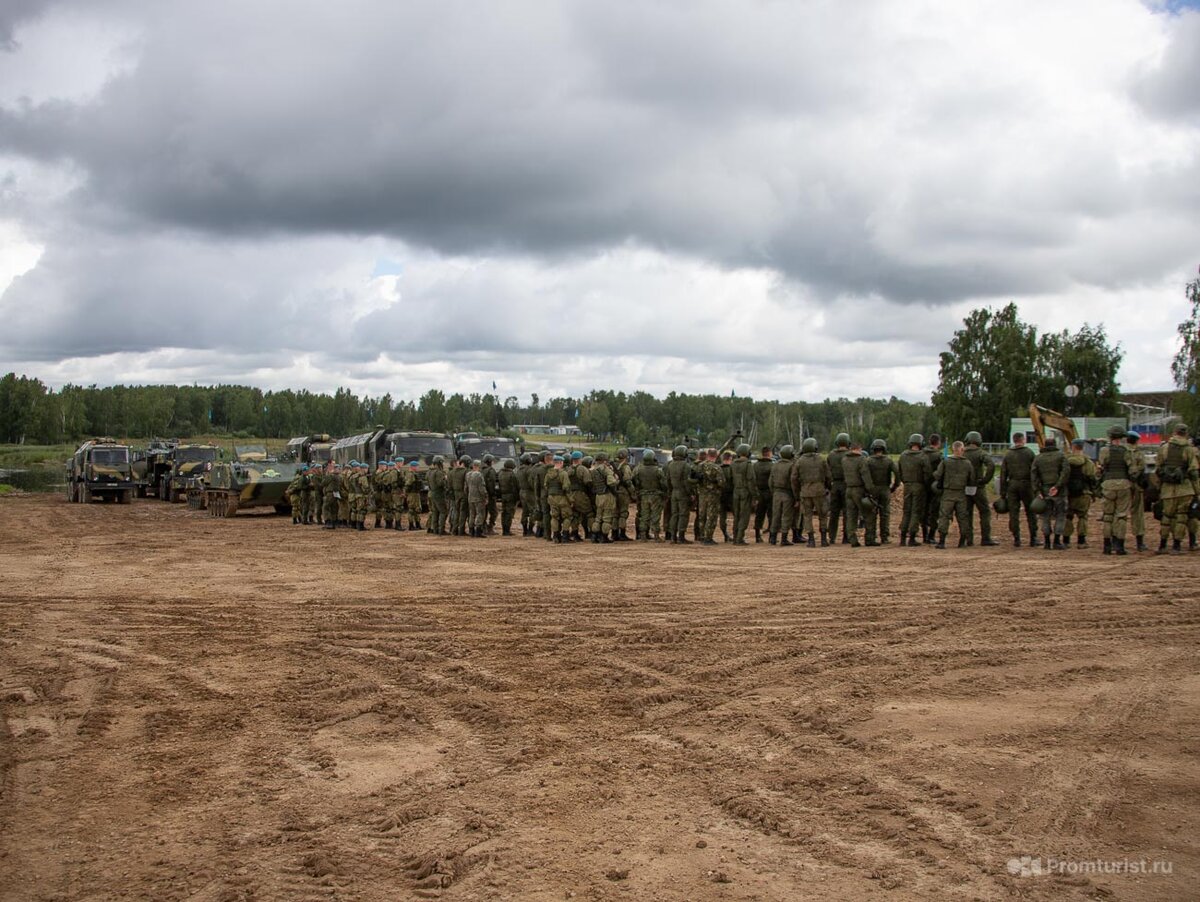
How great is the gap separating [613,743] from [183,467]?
118 feet

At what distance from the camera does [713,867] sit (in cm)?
431

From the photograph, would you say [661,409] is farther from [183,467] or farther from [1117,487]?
[1117,487]

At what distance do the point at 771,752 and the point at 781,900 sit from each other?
171cm

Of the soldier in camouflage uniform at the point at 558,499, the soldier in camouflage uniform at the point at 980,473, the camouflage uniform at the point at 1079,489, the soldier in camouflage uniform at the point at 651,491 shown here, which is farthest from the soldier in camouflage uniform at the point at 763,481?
the camouflage uniform at the point at 1079,489

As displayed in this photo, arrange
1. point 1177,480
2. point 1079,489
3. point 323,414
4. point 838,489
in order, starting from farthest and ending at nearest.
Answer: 1. point 323,414
2. point 838,489
3. point 1079,489
4. point 1177,480

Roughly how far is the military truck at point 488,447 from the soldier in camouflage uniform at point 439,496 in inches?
266

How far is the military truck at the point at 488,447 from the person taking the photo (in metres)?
28.8

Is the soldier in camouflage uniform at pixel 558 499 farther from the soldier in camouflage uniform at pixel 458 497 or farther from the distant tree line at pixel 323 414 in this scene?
→ the distant tree line at pixel 323 414

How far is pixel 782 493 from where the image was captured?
677 inches

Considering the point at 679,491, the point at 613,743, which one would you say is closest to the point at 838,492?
the point at 679,491

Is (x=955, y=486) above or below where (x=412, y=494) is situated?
above

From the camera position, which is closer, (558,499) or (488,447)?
(558,499)

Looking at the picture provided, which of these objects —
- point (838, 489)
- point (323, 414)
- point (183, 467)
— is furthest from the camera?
point (323, 414)

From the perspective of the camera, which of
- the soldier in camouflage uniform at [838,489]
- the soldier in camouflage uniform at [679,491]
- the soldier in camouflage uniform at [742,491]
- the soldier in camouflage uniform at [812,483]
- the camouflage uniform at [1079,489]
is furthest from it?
the soldier in camouflage uniform at [679,491]
